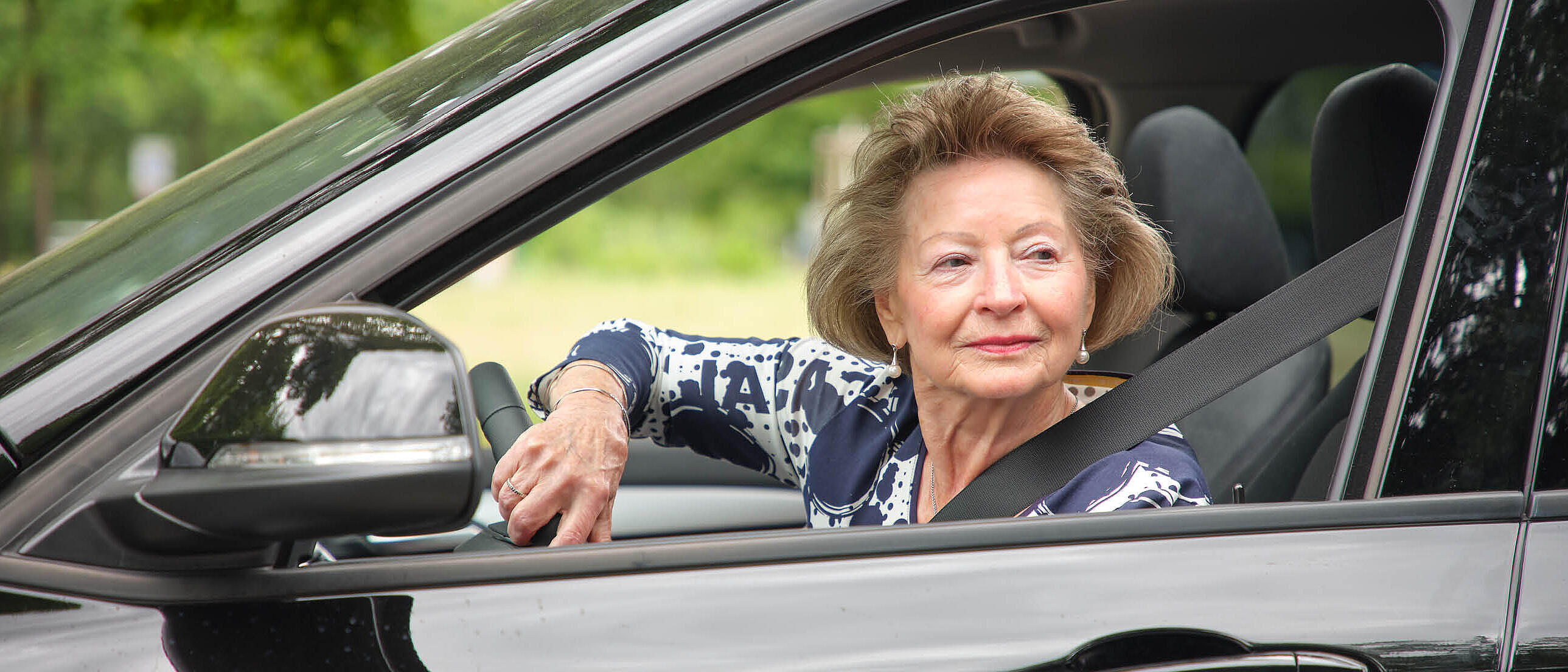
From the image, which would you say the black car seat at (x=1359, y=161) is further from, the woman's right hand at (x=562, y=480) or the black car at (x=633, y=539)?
the woman's right hand at (x=562, y=480)

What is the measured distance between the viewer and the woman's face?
156 cm

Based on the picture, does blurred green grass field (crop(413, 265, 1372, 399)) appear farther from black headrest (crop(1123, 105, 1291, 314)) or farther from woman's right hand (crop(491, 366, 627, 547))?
woman's right hand (crop(491, 366, 627, 547))

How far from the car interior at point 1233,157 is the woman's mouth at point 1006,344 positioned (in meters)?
0.54

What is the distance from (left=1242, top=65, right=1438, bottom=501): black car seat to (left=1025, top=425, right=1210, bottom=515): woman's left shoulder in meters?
0.34

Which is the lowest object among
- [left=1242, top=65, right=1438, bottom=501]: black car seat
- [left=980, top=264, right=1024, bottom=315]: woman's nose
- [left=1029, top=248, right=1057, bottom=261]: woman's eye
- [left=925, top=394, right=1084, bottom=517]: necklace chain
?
[left=925, top=394, right=1084, bottom=517]: necklace chain

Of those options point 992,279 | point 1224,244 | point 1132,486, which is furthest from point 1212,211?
point 1132,486

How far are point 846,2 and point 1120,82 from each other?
1.74 m

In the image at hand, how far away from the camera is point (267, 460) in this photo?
0.96 metres

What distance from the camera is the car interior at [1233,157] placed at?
1.90 meters

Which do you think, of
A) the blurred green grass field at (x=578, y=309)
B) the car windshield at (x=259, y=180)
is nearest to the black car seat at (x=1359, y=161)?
the car windshield at (x=259, y=180)

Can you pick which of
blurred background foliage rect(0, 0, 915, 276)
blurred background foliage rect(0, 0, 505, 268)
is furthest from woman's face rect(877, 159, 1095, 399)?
blurred background foliage rect(0, 0, 505, 268)

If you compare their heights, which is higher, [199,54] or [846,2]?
[199,54]

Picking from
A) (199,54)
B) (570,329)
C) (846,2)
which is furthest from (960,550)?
(199,54)

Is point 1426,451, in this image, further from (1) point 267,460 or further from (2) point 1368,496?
(1) point 267,460
